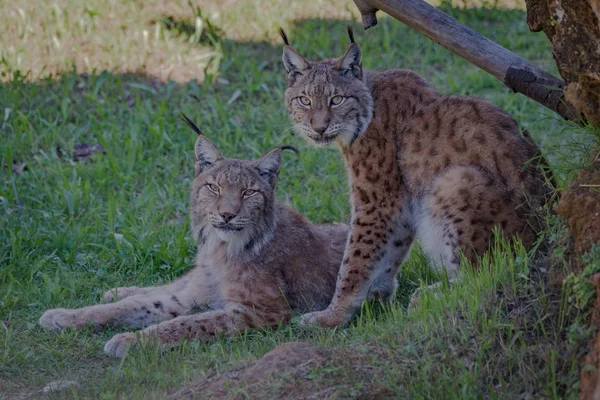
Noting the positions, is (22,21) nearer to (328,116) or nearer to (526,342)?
(328,116)

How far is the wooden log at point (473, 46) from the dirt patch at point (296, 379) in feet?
6.64

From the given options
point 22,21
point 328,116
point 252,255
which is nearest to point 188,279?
point 252,255

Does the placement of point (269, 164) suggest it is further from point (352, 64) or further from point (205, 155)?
point (352, 64)

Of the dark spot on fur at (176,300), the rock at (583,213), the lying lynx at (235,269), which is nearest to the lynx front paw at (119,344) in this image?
the lying lynx at (235,269)

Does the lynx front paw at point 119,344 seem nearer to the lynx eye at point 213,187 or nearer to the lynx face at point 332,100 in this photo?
the lynx eye at point 213,187

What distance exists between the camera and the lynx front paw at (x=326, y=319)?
5.99 m

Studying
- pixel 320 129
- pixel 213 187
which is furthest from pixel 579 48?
pixel 213 187

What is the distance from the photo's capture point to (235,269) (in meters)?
6.21

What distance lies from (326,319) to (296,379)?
Result: 1.59m

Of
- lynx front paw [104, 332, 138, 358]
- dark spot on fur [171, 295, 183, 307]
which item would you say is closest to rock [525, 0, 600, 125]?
lynx front paw [104, 332, 138, 358]

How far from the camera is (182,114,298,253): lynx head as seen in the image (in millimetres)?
6156

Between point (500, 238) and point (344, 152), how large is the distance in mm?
1339

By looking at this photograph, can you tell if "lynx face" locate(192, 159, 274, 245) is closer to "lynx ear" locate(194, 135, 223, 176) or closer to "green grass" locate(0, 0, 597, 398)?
"lynx ear" locate(194, 135, 223, 176)

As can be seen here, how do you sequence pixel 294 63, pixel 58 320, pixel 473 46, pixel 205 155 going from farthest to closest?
1. pixel 294 63
2. pixel 205 155
3. pixel 58 320
4. pixel 473 46
